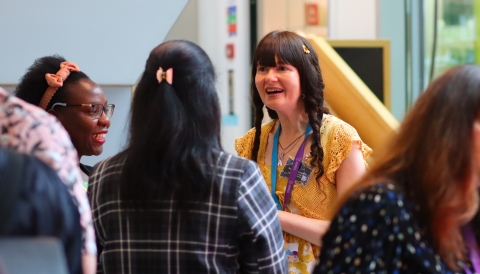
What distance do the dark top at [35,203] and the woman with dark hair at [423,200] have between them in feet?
1.99

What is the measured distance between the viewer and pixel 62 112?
9.08 ft

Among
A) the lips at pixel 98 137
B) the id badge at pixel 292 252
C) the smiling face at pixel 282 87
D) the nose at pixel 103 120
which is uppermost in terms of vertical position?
the smiling face at pixel 282 87

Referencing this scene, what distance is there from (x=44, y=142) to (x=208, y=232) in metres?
0.57

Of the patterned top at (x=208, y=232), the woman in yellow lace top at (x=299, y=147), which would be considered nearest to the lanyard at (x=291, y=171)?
the woman in yellow lace top at (x=299, y=147)

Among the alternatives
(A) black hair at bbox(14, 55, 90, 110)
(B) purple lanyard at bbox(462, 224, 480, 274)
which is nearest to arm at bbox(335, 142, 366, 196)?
(B) purple lanyard at bbox(462, 224, 480, 274)

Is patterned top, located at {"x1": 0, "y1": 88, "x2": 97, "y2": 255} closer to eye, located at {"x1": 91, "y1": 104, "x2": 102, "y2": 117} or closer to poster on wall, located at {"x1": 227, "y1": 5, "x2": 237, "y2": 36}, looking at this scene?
eye, located at {"x1": 91, "y1": 104, "x2": 102, "y2": 117}

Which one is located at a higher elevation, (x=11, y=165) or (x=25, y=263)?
(x=11, y=165)

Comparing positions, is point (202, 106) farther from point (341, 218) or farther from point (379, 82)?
point (379, 82)

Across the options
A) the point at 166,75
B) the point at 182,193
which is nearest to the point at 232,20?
the point at 166,75

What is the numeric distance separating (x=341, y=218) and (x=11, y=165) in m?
0.73

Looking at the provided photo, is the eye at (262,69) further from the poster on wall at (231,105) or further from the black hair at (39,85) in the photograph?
the poster on wall at (231,105)

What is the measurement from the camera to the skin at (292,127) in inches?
96.3

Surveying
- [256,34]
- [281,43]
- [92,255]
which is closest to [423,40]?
[256,34]

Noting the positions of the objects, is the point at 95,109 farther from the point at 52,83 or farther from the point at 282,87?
the point at 282,87
